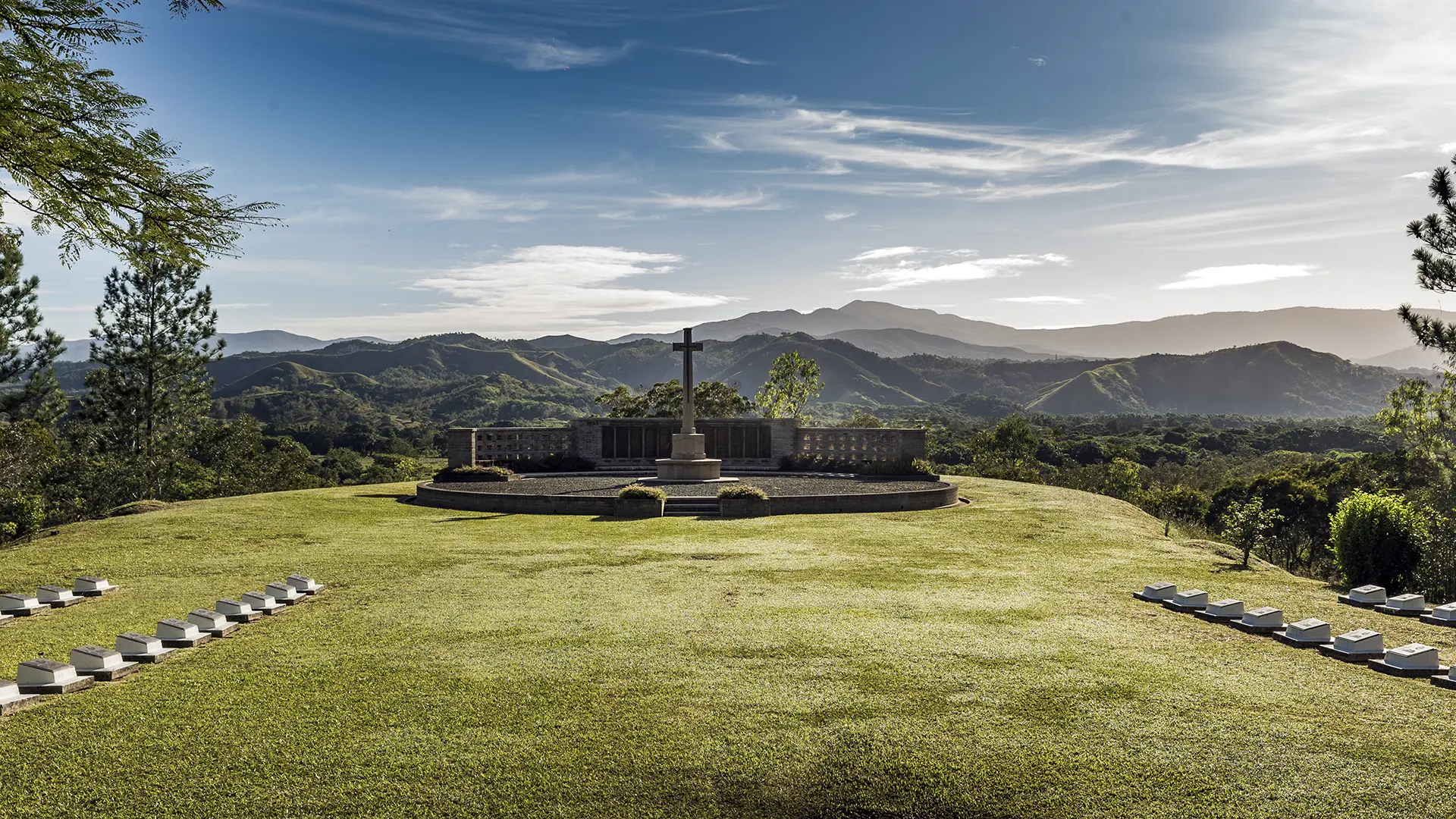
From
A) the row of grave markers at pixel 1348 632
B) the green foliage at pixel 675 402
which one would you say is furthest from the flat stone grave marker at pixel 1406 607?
the green foliage at pixel 675 402

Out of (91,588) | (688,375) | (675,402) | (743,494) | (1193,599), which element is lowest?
(91,588)

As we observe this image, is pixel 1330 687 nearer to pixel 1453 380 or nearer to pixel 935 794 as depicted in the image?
pixel 935 794

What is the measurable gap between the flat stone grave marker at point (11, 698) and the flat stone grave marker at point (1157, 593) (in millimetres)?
11689

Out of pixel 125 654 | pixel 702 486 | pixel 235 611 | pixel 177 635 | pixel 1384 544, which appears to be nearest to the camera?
pixel 125 654

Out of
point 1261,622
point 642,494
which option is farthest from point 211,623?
point 1261,622

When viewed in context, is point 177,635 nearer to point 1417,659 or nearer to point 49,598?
point 49,598

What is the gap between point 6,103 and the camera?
20.9 feet

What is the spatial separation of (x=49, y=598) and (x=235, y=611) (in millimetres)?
3161

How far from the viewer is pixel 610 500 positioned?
19.0 meters

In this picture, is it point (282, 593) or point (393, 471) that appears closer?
point (282, 593)

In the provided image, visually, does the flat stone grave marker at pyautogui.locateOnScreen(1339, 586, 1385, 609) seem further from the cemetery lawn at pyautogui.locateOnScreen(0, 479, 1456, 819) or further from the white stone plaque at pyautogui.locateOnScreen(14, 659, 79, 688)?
the white stone plaque at pyautogui.locateOnScreen(14, 659, 79, 688)

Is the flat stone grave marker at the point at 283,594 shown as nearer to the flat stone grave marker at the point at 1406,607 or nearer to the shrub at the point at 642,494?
the shrub at the point at 642,494

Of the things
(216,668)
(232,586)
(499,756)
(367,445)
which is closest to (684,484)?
(232,586)

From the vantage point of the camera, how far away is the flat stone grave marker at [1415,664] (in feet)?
23.2
